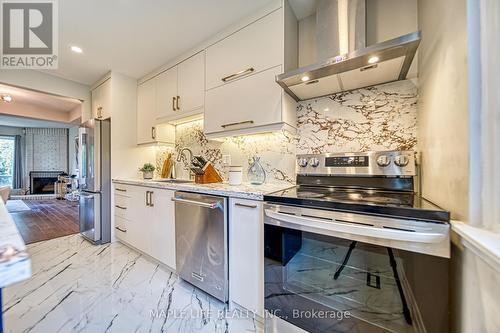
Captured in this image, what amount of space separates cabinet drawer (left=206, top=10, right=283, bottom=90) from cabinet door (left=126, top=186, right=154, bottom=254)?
1374 millimetres

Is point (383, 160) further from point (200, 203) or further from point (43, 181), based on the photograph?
point (43, 181)

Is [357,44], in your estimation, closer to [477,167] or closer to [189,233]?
[477,167]

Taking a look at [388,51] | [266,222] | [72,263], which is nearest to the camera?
[388,51]

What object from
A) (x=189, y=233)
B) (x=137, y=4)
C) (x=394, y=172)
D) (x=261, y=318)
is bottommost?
(x=261, y=318)

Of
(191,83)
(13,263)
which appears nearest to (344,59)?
(13,263)

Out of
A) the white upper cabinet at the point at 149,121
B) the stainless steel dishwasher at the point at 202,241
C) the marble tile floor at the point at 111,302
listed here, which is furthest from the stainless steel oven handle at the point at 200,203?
the white upper cabinet at the point at 149,121

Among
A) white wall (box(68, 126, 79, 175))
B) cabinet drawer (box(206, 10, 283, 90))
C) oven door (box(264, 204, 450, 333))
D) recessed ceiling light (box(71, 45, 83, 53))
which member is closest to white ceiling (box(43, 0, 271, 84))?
recessed ceiling light (box(71, 45, 83, 53))

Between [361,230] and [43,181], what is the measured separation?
9.91 meters

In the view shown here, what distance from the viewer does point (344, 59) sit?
1.17 meters

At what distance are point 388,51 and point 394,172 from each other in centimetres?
71

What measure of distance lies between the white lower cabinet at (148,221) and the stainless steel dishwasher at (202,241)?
17 centimetres

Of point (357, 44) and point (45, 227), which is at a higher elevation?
point (357, 44)

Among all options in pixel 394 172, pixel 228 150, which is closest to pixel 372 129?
pixel 394 172

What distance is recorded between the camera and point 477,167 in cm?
70
